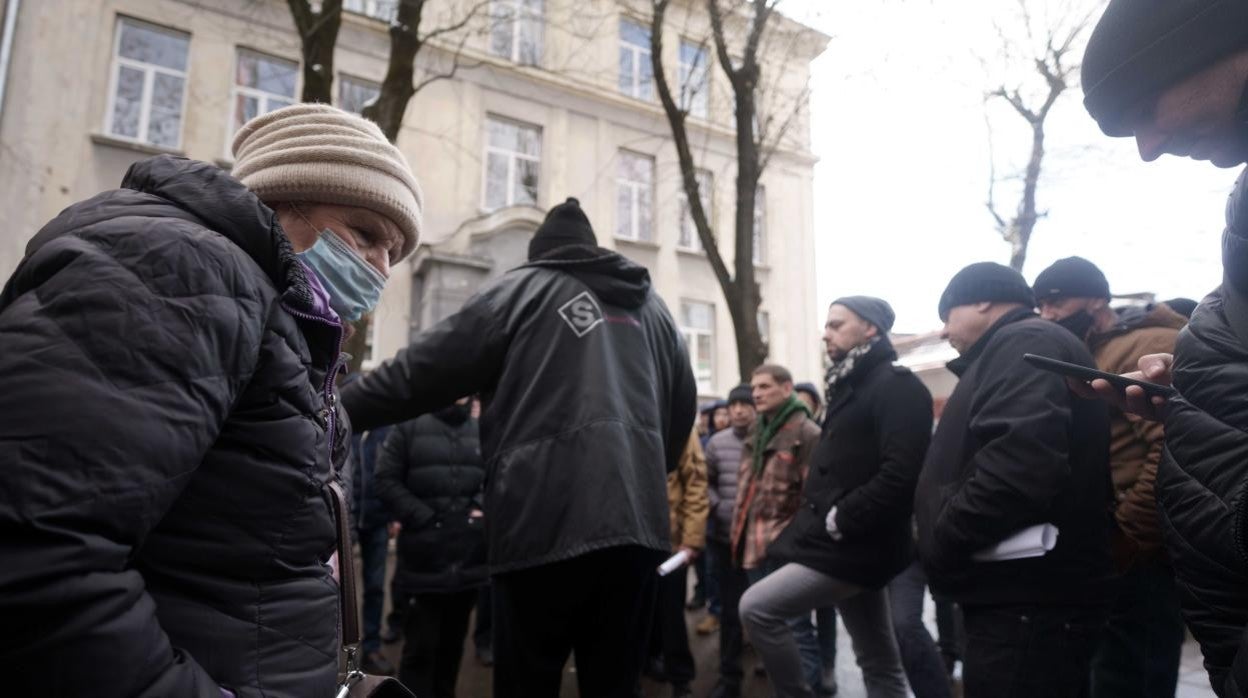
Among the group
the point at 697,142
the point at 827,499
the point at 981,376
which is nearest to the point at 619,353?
the point at 981,376

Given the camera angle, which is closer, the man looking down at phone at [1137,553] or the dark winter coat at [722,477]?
the man looking down at phone at [1137,553]

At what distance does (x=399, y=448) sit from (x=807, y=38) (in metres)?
7.29

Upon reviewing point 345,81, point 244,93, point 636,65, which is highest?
point 636,65

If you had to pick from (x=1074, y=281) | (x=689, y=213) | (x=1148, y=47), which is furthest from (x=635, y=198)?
(x=1148, y=47)

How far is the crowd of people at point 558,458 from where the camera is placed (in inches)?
35.0

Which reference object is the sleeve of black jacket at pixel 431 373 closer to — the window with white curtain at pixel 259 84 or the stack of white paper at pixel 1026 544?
the stack of white paper at pixel 1026 544

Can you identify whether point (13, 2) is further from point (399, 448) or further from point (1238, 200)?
point (1238, 200)

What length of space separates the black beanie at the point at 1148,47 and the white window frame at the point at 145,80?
13.9m

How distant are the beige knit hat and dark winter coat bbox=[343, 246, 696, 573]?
0.86m

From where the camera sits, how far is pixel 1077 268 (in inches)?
140

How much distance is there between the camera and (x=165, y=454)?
0.91m

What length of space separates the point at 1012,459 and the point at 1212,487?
1.08 metres

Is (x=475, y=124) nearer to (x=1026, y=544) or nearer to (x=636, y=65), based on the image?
(x=636, y=65)

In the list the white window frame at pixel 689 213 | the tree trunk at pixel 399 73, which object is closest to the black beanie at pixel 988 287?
the tree trunk at pixel 399 73
